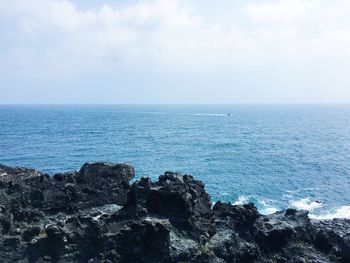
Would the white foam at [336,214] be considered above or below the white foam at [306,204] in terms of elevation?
below

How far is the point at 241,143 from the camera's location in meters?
146

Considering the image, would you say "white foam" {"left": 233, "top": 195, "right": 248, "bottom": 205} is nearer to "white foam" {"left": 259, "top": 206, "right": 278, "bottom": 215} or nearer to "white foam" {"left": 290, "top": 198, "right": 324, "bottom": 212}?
"white foam" {"left": 259, "top": 206, "right": 278, "bottom": 215}

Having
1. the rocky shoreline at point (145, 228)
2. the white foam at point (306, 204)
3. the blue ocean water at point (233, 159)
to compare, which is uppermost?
the rocky shoreline at point (145, 228)

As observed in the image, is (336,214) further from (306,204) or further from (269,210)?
(269,210)

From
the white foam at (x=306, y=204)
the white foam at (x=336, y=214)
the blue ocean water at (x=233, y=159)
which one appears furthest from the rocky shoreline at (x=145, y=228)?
the blue ocean water at (x=233, y=159)

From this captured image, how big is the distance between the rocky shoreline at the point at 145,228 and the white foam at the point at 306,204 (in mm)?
25352

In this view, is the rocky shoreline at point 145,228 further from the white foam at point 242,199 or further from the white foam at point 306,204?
the white foam at point 242,199

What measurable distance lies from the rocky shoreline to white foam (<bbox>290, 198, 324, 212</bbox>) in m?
25.4

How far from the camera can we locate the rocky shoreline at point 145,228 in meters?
29.0

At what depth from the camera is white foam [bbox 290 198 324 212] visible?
66950 mm

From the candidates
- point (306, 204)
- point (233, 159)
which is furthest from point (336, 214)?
point (233, 159)

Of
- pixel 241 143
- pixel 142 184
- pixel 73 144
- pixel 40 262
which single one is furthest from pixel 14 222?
pixel 241 143

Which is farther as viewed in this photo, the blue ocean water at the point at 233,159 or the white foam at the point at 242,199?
the blue ocean water at the point at 233,159

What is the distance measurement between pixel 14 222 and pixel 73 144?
10547cm
